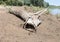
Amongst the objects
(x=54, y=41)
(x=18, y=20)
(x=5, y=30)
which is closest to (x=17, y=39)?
(x=5, y=30)

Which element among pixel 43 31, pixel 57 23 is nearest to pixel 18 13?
pixel 43 31

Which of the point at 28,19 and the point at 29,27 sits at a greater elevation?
the point at 28,19

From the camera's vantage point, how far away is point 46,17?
14.2 m

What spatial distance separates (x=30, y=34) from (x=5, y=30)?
44.6 inches

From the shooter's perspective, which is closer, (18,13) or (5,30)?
(5,30)

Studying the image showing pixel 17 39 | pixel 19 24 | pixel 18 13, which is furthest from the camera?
pixel 18 13

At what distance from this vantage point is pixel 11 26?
10.8 meters

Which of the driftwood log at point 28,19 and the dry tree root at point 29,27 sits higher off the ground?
the driftwood log at point 28,19

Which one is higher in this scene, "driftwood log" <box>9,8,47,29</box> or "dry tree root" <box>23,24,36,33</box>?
"driftwood log" <box>9,8,47,29</box>

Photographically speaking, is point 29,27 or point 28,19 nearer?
point 29,27

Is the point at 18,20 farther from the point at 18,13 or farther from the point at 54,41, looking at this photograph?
the point at 54,41

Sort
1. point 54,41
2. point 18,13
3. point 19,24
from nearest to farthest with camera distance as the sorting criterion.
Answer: point 54,41
point 19,24
point 18,13

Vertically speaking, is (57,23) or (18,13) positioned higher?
(18,13)

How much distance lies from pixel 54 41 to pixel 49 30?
1.70 metres
